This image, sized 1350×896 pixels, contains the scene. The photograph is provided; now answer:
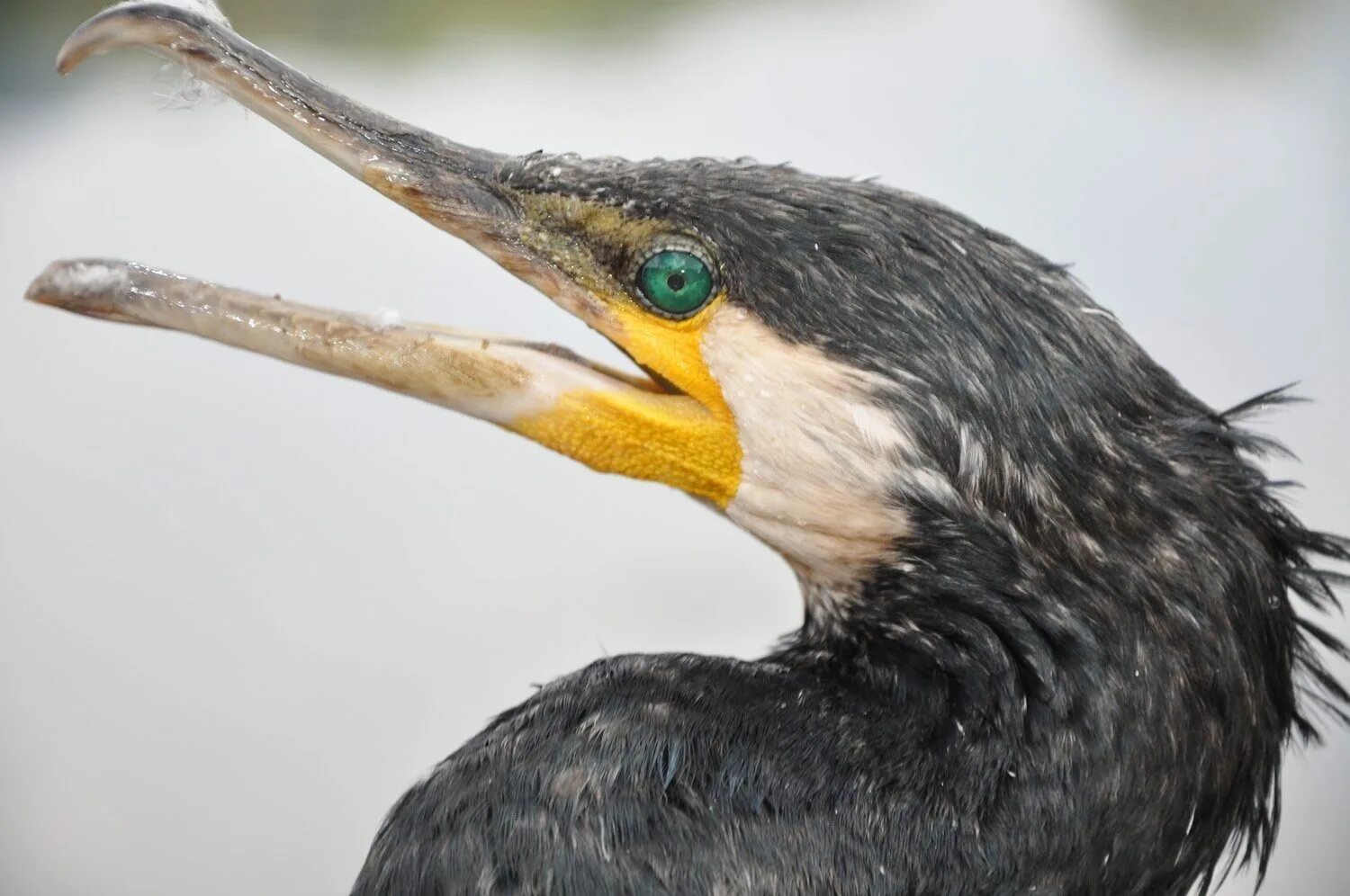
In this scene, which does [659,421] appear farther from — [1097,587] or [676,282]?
[1097,587]

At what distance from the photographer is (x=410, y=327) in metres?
0.88

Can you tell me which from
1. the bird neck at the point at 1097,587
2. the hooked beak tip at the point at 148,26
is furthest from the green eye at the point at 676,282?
the hooked beak tip at the point at 148,26

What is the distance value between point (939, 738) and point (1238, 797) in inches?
9.3

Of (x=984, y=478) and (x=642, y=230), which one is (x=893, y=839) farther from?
(x=642, y=230)

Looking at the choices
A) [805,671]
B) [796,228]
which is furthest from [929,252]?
[805,671]

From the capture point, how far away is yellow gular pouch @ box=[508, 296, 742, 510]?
0.88m

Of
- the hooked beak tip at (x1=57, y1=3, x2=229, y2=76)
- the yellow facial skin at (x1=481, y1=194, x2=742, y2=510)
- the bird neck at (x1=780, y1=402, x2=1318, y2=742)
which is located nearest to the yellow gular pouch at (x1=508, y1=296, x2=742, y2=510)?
the yellow facial skin at (x1=481, y1=194, x2=742, y2=510)

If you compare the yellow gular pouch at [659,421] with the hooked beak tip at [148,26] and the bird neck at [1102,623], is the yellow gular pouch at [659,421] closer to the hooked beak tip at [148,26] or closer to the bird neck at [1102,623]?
the bird neck at [1102,623]

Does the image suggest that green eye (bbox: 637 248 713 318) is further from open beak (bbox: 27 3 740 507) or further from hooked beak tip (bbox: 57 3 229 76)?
hooked beak tip (bbox: 57 3 229 76)

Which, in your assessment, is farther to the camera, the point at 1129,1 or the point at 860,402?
the point at 1129,1

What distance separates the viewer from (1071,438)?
83 centimetres

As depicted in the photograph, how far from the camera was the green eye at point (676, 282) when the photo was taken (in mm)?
858

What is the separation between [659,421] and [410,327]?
0.19 m

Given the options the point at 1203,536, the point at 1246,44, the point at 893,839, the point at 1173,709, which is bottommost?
the point at 893,839
